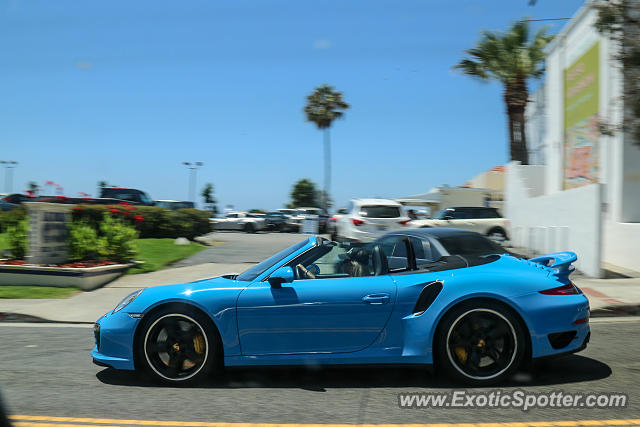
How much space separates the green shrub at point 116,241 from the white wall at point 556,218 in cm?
1044

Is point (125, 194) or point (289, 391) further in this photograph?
point (125, 194)

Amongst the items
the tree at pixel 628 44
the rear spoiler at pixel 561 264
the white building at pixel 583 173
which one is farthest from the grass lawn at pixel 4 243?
the tree at pixel 628 44

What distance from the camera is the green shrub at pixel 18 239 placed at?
1310 centimetres

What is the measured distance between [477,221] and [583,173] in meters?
4.39

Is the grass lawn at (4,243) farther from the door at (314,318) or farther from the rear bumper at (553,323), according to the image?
the rear bumper at (553,323)

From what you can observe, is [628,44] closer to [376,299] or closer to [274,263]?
[376,299]

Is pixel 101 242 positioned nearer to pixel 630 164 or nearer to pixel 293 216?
pixel 630 164

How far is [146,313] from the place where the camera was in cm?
489

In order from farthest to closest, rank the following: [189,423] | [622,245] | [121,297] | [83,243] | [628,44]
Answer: [622,245]
[83,243]
[121,297]
[628,44]
[189,423]

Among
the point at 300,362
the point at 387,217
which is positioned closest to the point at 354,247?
the point at 300,362

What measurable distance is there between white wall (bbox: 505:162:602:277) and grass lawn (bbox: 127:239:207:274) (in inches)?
393

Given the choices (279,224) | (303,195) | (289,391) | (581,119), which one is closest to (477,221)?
(581,119)

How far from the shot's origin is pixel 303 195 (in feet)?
307

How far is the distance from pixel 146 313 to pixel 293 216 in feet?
117
